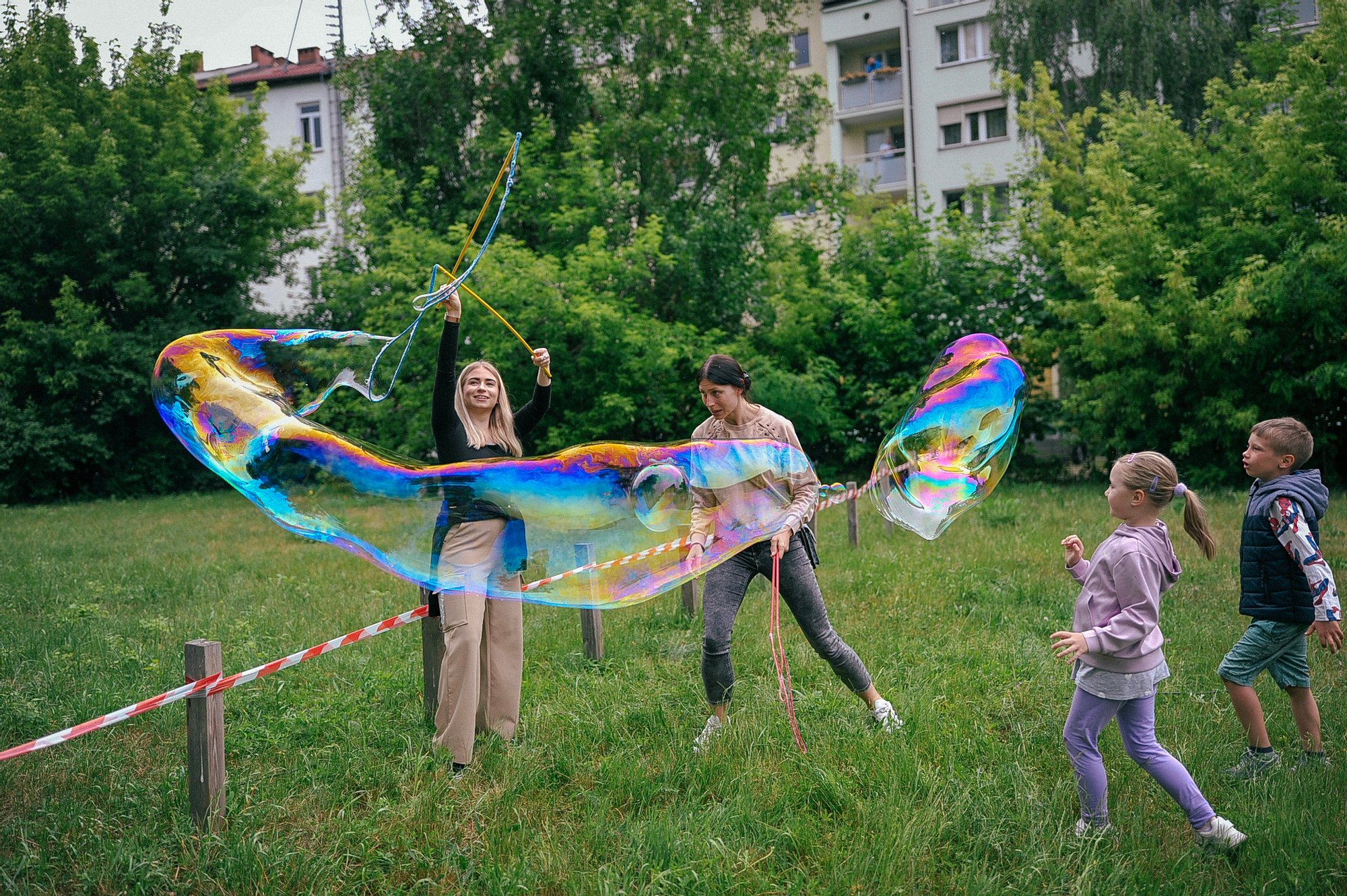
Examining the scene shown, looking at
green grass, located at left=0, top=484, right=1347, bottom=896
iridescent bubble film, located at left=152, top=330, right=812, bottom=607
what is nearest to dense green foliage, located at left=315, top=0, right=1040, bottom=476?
green grass, located at left=0, top=484, right=1347, bottom=896

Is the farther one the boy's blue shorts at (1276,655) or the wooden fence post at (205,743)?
the boy's blue shorts at (1276,655)

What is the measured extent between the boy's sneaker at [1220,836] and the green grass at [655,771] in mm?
65

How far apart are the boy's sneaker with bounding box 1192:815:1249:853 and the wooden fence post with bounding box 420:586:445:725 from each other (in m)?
3.24

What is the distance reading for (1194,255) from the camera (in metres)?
13.0

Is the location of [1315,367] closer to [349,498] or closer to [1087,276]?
[1087,276]

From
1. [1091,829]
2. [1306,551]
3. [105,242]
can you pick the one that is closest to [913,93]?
[105,242]

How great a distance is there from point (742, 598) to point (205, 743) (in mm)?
2259

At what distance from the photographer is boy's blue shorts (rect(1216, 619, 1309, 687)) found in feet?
14.0

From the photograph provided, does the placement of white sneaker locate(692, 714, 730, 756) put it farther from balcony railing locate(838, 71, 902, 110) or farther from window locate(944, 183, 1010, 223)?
balcony railing locate(838, 71, 902, 110)

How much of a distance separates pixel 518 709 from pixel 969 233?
13.3m

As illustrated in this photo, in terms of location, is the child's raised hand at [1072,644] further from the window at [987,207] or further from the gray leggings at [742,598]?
the window at [987,207]

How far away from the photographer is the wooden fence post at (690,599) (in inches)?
280

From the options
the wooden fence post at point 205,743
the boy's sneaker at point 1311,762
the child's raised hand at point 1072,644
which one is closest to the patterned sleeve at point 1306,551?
the boy's sneaker at point 1311,762

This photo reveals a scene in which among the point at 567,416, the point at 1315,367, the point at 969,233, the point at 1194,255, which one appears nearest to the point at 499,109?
the point at 567,416
